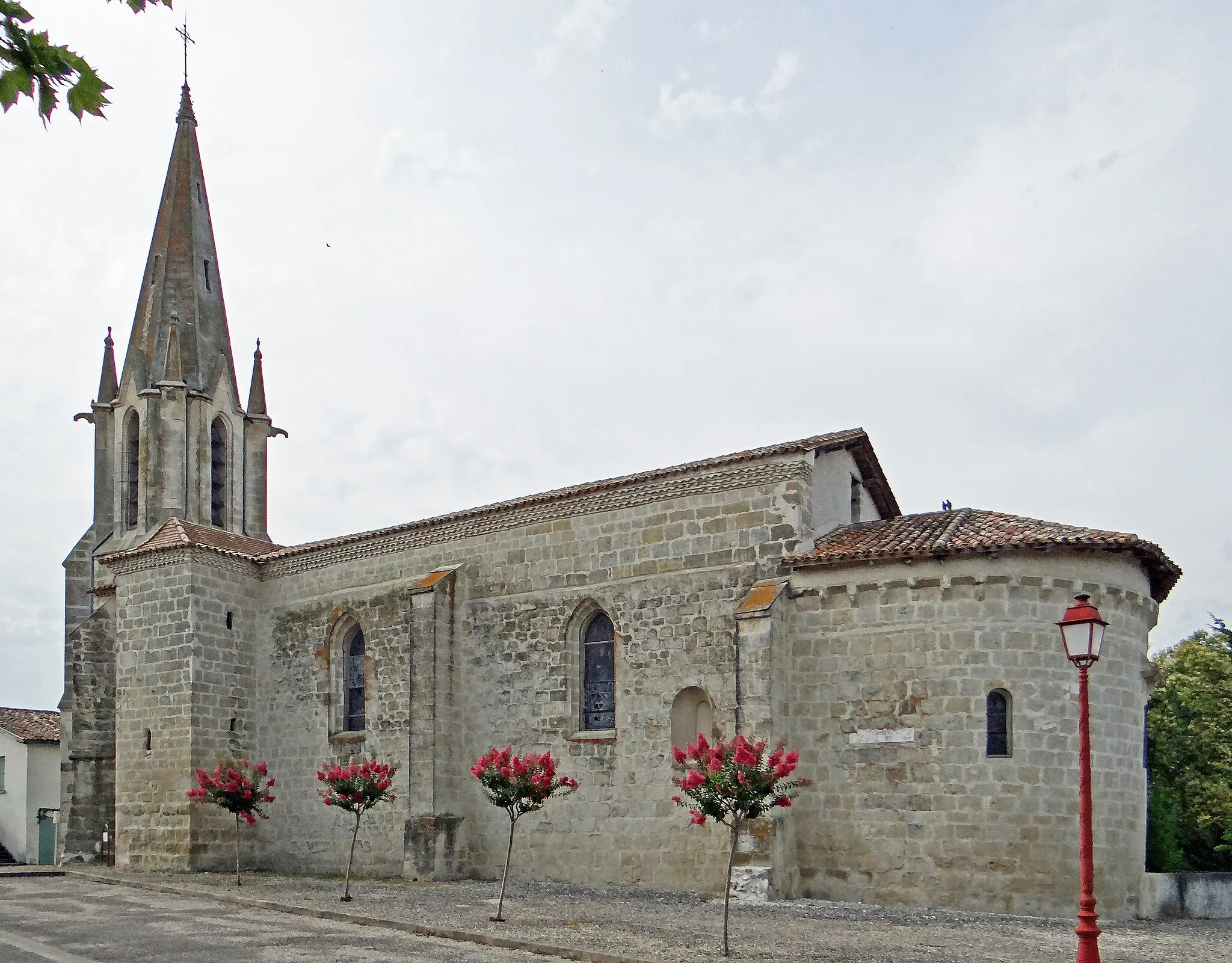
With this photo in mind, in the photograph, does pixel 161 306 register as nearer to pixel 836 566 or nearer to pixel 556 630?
pixel 556 630

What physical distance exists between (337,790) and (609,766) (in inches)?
187

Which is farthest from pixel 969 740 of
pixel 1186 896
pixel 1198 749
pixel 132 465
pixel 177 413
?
pixel 132 465

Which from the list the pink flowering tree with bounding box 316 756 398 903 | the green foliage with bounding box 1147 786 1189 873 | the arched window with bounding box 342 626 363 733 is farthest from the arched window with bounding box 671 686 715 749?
the green foliage with bounding box 1147 786 1189 873

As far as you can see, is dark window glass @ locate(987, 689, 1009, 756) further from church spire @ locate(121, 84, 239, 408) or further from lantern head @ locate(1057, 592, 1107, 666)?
church spire @ locate(121, 84, 239, 408)

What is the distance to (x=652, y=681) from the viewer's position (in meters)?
21.2

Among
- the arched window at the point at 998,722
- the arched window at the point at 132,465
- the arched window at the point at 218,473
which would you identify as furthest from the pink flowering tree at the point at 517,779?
the arched window at the point at 132,465

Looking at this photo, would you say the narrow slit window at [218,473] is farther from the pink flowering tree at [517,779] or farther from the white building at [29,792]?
the pink flowering tree at [517,779]

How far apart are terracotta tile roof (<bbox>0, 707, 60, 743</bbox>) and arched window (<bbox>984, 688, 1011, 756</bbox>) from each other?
31613 mm

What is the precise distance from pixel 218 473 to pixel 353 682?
48.9ft

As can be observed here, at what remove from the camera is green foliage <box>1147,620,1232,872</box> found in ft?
91.3

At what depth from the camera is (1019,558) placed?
18062 millimetres

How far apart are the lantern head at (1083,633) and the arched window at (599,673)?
11.2m

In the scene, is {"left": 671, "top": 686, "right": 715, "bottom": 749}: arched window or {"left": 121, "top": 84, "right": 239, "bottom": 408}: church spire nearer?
{"left": 671, "top": 686, "right": 715, "bottom": 749}: arched window

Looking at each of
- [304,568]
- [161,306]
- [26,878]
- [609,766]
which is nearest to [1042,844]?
[609,766]
